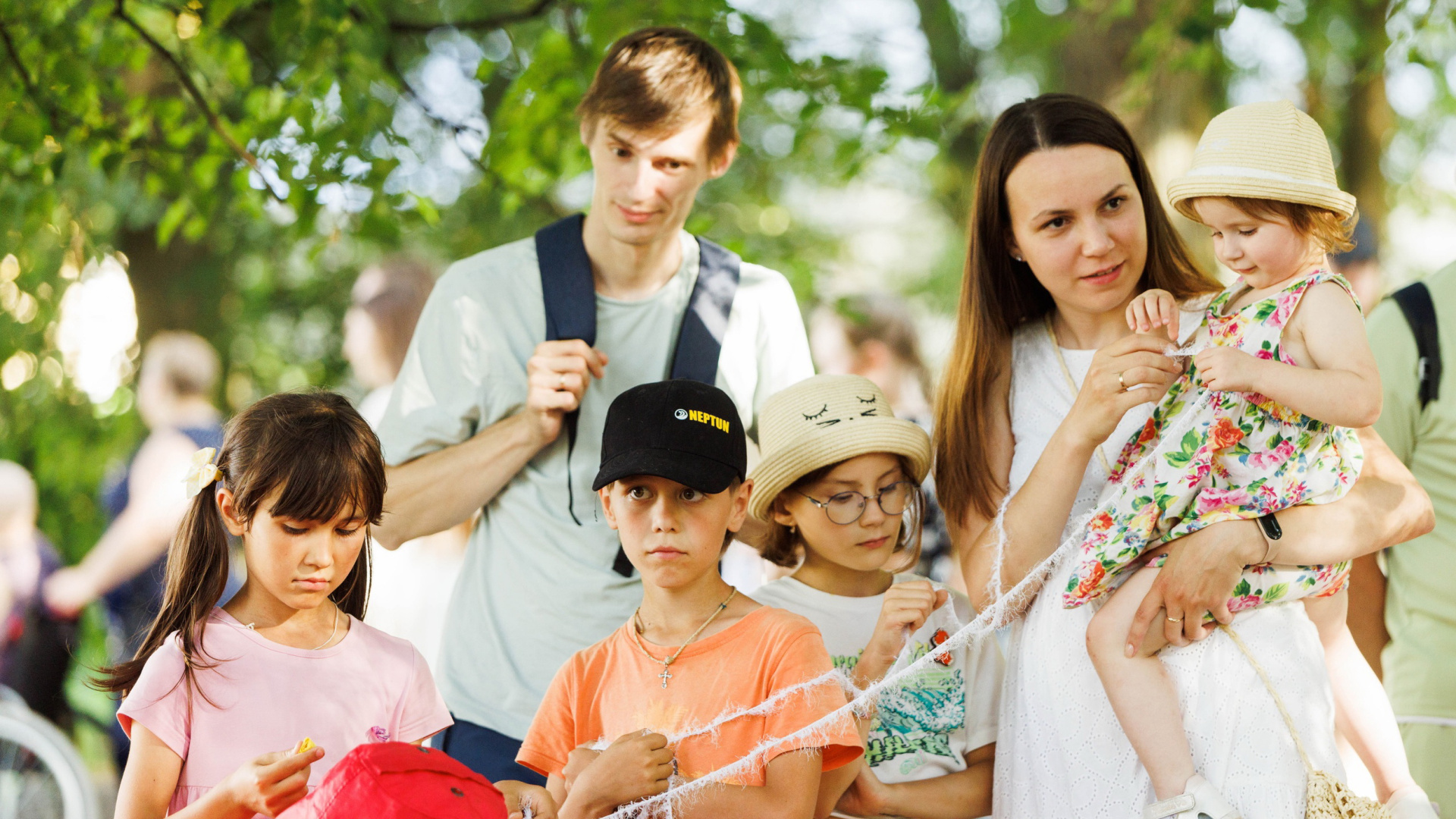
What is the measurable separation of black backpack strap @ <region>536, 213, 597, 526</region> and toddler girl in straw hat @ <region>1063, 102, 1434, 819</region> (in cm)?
122

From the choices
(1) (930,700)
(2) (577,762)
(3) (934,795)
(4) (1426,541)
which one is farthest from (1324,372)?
(2) (577,762)

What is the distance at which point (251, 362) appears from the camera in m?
10.9

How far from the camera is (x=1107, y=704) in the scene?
7.20 feet

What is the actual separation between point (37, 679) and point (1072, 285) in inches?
219

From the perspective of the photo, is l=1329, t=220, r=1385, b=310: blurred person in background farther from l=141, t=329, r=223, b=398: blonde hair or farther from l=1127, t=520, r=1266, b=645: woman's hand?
l=141, t=329, r=223, b=398: blonde hair

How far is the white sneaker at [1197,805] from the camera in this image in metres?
1.95

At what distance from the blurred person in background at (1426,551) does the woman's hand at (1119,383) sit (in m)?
1.22

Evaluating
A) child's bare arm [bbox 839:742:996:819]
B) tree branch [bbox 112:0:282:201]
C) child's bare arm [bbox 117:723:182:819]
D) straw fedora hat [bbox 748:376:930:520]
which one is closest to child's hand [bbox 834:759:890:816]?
child's bare arm [bbox 839:742:996:819]

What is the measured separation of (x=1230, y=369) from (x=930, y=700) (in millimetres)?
936

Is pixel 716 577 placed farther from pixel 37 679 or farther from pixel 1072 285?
pixel 37 679

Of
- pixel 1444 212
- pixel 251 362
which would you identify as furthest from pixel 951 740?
pixel 1444 212

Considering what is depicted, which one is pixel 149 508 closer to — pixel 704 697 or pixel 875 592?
pixel 875 592

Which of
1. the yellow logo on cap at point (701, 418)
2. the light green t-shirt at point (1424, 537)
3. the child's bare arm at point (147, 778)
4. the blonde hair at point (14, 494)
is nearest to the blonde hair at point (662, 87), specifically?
the yellow logo on cap at point (701, 418)

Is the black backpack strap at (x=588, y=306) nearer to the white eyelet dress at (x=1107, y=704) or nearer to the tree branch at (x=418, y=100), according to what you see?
the white eyelet dress at (x=1107, y=704)
